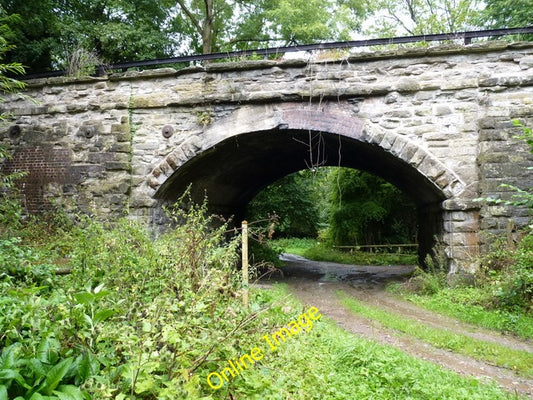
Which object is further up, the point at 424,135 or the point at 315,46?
the point at 315,46

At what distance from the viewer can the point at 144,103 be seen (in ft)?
26.4

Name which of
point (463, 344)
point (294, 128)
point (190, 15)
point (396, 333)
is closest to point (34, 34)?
point (190, 15)

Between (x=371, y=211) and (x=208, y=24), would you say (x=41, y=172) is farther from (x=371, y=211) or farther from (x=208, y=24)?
(x=371, y=211)

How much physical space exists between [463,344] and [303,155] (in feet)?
21.1

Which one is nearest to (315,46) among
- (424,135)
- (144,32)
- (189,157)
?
(424,135)

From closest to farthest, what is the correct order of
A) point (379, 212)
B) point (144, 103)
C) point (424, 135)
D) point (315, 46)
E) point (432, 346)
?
point (432, 346) → point (424, 135) → point (315, 46) → point (144, 103) → point (379, 212)

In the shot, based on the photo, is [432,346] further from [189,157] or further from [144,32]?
[144,32]

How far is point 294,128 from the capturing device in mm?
7395

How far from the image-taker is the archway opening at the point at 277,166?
7.72 meters

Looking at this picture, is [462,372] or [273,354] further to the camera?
[462,372]

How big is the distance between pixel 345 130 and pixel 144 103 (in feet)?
13.7

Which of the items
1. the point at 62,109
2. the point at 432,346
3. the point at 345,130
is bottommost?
the point at 432,346

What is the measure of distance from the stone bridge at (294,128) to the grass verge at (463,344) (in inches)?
81.3

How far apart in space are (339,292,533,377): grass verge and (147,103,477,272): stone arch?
6.71ft
